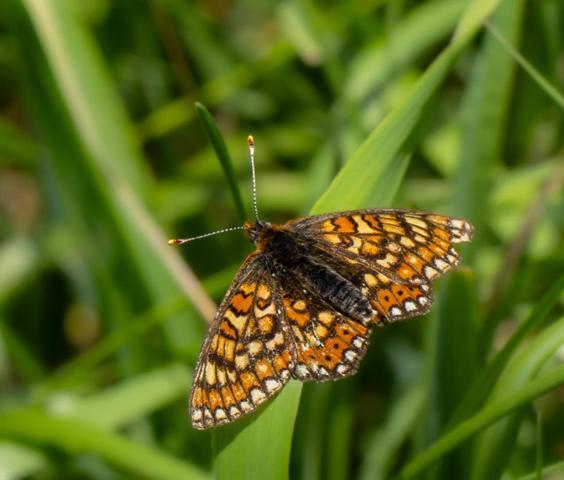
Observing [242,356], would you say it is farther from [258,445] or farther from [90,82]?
[90,82]

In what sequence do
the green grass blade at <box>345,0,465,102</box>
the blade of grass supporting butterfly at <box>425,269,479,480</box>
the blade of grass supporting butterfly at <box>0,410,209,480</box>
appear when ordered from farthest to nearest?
the green grass blade at <box>345,0,465,102</box> < the blade of grass supporting butterfly at <box>0,410,209,480</box> < the blade of grass supporting butterfly at <box>425,269,479,480</box>

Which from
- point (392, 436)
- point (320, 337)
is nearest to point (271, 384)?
point (320, 337)

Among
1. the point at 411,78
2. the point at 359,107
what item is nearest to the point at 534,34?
the point at 411,78

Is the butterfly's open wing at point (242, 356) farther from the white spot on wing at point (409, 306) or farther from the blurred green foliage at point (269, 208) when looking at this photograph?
the white spot on wing at point (409, 306)

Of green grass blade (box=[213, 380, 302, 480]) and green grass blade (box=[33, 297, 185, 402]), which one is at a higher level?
green grass blade (box=[33, 297, 185, 402])

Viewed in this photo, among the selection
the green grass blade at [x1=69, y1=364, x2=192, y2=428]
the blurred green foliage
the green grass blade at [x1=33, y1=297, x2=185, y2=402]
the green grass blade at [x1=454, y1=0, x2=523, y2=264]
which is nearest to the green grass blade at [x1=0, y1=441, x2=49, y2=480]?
the blurred green foliage

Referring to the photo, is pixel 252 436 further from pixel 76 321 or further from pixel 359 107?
pixel 76 321

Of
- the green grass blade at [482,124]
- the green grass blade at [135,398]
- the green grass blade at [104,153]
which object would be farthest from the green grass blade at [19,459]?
the green grass blade at [482,124]

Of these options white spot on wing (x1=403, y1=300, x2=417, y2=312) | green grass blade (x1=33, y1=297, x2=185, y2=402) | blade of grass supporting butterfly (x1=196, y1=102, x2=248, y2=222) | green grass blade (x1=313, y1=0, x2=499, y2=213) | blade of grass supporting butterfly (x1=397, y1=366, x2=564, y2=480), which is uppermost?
green grass blade (x1=33, y1=297, x2=185, y2=402)

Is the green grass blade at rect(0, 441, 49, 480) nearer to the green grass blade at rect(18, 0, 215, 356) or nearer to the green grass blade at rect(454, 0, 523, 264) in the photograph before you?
the green grass blade at rect(18, 0, 215, 356)
